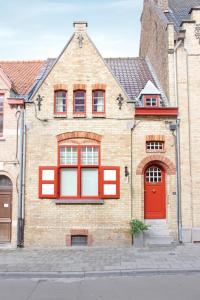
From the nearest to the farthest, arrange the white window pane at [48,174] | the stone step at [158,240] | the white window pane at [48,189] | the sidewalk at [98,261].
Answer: the sidewalk at [98,261], the stone step at [158,240], the white window pane at [48,189], the white window pane at [48,174]

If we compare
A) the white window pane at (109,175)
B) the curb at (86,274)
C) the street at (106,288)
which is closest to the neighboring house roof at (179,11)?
the white window pane at (109,175)

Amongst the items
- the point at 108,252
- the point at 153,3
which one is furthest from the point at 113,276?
the point at 153,3

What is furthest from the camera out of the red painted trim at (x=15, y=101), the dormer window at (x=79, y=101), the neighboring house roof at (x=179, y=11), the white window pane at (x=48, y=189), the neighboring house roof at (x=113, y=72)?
the neighboring house roof at (x=179, y=11)

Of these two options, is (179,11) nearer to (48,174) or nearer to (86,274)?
(48,174)

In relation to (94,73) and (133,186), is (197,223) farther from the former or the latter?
(94,73)

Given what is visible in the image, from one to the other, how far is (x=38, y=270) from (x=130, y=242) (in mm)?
5520

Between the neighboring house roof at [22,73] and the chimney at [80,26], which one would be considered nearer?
the chimney at [80,26]

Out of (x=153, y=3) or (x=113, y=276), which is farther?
(x=153, y=3)

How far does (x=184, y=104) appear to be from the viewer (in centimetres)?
1670

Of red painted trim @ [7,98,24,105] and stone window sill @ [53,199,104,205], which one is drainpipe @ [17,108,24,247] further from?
stone window sill @ [53,199,104,205]

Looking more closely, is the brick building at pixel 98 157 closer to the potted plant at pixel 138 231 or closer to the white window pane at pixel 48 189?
the white window pane at pixel 48 189

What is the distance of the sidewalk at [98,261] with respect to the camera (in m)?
10.9

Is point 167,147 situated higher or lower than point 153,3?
lower

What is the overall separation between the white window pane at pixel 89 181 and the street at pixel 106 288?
19.8 feet
